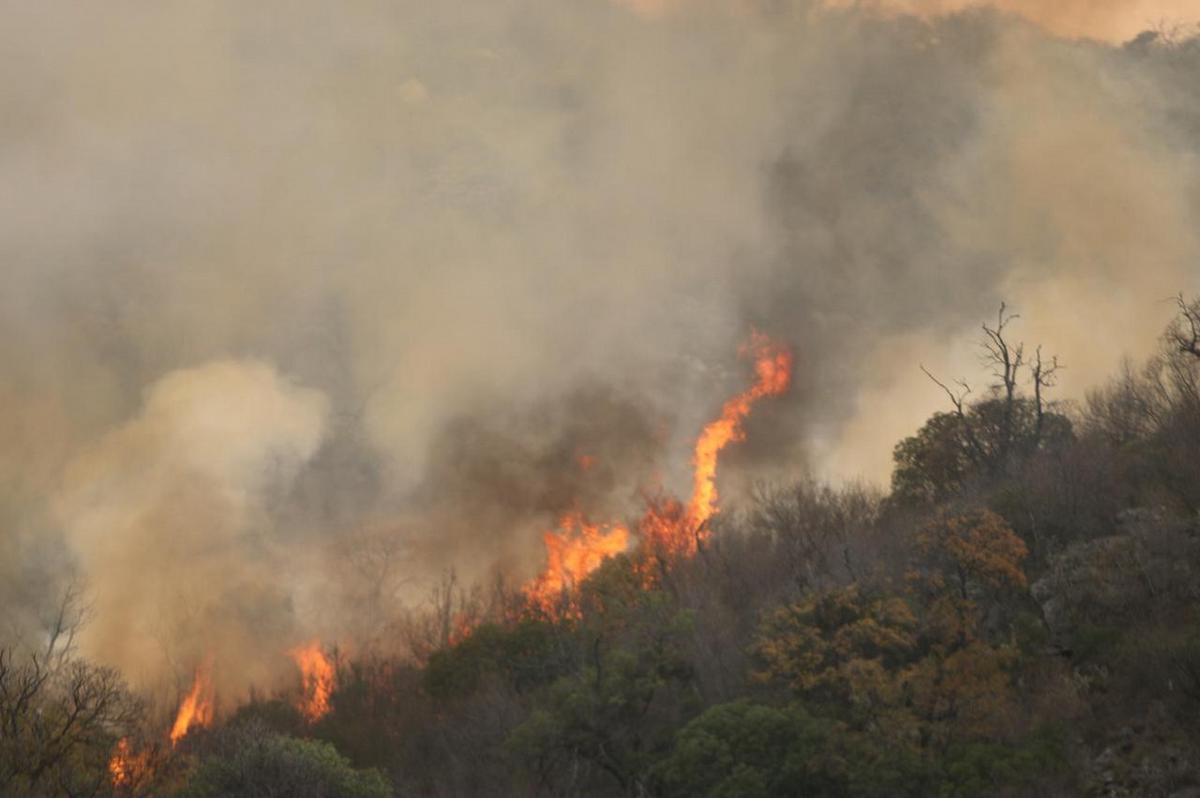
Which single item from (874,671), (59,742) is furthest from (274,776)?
(874,671)

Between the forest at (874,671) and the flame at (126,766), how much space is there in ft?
1.33

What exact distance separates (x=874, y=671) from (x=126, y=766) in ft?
117

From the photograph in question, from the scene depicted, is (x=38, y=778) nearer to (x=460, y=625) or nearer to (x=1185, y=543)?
(x=1185, y=543)

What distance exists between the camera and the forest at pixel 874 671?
131 ft

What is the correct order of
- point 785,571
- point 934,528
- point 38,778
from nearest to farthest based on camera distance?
point 38,778 < point 934,528 < point 785,571

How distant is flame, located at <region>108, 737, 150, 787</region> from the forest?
0.41 metres

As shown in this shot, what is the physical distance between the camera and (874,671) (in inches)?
1719

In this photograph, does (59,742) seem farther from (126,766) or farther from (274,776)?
(126,766)

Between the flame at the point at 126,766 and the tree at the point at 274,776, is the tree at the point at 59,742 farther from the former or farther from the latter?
the tree at the point at 274,776

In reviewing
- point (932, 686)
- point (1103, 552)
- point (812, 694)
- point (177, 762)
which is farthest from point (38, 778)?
point (1103, 552)

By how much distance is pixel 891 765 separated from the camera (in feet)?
128

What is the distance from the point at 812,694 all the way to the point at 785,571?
17.7m

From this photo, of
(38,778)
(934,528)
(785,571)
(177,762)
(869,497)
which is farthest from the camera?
(869,497)

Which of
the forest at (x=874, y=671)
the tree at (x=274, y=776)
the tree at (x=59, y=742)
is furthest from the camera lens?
the tree at (x=274, y=776)
